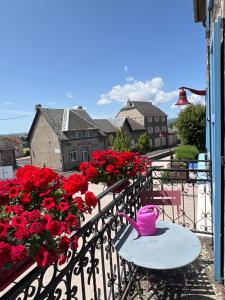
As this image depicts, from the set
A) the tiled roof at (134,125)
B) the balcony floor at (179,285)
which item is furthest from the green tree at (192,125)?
the tiled roof at (134,125)

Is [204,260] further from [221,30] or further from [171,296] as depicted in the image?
[221,30]

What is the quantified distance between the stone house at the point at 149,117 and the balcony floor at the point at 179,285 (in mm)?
42241

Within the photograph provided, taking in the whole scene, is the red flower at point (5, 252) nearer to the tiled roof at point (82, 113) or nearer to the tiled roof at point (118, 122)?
the tiled roof at point (82, 113)

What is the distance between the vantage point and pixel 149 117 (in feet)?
154

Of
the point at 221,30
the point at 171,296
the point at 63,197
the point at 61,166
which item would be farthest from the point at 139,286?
the point at 61,166

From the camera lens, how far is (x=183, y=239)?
2635 mm

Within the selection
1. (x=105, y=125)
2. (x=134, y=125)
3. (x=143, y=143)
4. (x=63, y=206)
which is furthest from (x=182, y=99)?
(x=134, y=125)

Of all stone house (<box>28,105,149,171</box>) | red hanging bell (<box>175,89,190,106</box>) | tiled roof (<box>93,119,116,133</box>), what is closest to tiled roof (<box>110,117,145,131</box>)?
tiled roof (<box>93,119,116,133</box>)

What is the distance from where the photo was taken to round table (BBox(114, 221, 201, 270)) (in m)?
2.22

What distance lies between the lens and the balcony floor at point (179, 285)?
273cm

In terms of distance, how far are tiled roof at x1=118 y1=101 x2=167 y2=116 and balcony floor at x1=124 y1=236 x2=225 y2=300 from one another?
43841 millimetres

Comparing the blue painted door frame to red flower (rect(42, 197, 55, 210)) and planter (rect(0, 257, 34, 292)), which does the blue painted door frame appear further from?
planter (rect(0, 257, 34, 292))

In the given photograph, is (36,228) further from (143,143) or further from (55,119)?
(143,143)

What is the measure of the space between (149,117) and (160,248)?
45.7m
